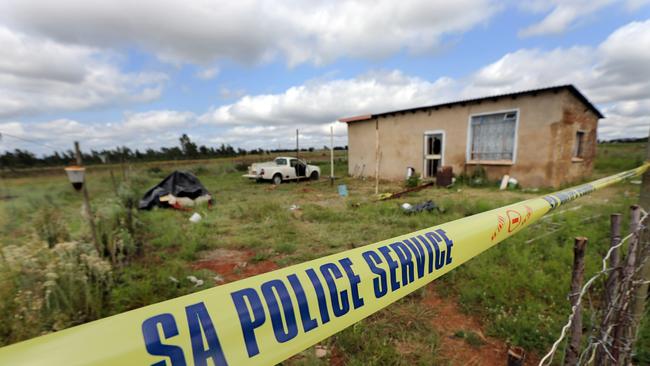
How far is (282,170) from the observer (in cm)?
1277

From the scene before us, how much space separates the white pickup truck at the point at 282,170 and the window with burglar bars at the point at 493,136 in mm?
7675

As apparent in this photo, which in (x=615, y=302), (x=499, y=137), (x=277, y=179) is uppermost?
Result: (x=499, y=137)

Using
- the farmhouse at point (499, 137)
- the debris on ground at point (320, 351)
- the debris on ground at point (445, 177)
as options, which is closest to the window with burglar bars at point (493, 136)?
the farmhouse at point (499, 137)

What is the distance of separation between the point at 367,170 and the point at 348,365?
13.0 meters

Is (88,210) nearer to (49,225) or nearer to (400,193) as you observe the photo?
(49,225)

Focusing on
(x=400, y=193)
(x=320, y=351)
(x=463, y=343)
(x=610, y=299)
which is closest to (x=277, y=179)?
(x=400, y=193)

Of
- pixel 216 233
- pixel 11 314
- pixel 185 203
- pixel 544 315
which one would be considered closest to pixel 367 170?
pixel 185 203

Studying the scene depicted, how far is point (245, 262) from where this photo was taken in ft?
12.7

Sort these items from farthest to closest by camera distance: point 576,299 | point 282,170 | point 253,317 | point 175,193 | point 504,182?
point 282,170, point 504,182, point 175,193, point 576,299, point 253,317

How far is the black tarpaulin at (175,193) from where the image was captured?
24.9 feet

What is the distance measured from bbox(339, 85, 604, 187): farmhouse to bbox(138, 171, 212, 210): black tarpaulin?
610 centimetres

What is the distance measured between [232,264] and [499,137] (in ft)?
34.2

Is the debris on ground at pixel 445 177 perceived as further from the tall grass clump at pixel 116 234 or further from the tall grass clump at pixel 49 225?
the tall grass clump at pixel 49 225

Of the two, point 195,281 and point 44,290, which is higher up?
point 44,290
